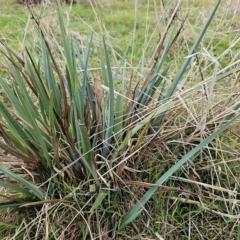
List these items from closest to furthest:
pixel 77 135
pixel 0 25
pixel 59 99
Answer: pixel 77 135 < pixel 59 99 < pixel 0 25

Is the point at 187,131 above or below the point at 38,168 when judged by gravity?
below

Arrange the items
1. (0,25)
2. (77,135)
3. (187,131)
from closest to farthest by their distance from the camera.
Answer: (77,135), (187,131), (0,25)

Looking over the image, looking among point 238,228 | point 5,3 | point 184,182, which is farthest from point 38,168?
point 5,3

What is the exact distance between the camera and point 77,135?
4.98 feet

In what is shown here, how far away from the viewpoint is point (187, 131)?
175 centimetres

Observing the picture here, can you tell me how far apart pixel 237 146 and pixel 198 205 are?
0.35m

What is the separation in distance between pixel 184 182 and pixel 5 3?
5.27 metres

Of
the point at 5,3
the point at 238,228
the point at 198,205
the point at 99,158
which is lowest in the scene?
the point at 5,3

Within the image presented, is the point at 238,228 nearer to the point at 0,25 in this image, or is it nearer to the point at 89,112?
the point at 89,112

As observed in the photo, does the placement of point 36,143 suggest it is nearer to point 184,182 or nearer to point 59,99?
point 59,99

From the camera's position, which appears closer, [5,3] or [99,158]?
[99,158]

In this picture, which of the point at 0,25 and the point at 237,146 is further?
the point at 0,25

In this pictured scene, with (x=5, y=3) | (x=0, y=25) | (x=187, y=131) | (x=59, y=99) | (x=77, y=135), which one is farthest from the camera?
(x=5, y=3)

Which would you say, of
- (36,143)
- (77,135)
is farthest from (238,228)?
(36,143)
